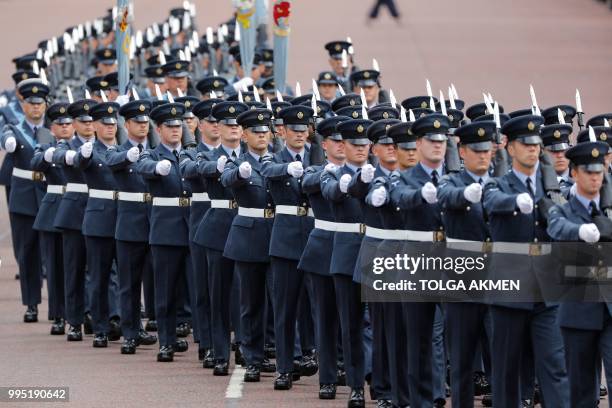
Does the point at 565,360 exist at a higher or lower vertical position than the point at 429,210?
lower

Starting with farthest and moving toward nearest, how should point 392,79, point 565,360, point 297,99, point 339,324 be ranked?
point 392,79
point 297,99
point 339,324
point 565,360

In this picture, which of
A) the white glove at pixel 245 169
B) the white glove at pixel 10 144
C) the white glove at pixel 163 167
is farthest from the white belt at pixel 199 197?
the white glove at pixel 10 144

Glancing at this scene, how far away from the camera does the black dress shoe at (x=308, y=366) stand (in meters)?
14.1

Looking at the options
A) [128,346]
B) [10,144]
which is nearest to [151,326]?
[128,346]

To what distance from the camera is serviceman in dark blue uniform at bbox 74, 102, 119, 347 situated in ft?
51.2

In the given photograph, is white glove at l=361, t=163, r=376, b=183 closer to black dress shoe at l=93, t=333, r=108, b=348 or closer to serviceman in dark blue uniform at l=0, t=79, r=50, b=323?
black dress shoe at l=93, t=333, r=108, b=348

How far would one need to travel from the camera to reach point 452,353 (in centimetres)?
1159

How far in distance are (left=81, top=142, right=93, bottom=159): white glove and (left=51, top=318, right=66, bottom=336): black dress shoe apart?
1.73 m

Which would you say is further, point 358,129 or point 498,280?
point 358,129

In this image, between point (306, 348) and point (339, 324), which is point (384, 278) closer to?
point (339, 324)

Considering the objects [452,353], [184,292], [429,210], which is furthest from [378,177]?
[184,292]

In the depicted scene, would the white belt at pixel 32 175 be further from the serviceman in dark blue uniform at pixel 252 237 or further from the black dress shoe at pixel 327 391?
the black dress shoe at pixel 327 391

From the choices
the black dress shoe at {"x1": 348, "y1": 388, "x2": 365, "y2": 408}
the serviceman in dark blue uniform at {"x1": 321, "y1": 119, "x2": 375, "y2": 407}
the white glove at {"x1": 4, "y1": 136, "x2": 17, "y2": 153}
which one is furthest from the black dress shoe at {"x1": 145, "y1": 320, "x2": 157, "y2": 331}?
the black dress shoe at {"x1": 348, "y1": 388, "x2": 365, "y2": 408}

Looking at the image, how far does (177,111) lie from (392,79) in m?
20.1
